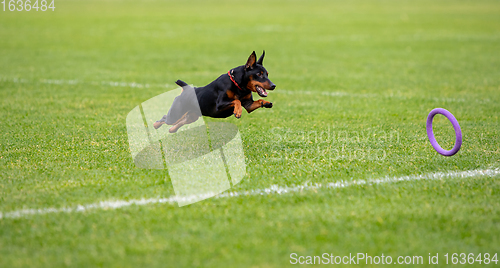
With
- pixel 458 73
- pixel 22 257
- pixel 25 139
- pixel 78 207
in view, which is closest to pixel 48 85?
pixel 25 139

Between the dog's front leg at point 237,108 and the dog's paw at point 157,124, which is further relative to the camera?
the dog's paw at point 157,124

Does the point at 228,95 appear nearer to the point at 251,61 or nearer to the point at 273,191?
the point at 251,61

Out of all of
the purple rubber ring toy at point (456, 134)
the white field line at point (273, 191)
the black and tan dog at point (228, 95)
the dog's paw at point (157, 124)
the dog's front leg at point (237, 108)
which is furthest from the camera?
the dog's paw at point (157, 124)

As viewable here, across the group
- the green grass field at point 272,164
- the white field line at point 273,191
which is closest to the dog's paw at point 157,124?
the green grass field at point 272,164

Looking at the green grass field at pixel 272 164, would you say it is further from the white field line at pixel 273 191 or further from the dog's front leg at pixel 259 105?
the dog's front leg at pixel 259 105

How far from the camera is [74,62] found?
38.5 feet

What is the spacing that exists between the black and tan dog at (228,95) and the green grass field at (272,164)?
60 centimetres

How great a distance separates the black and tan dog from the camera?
16.7 feet

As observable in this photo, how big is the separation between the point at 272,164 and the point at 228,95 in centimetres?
93

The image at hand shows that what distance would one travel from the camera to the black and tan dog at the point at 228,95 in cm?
508

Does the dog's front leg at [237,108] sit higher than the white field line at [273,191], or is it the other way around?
the dog's front leg at [237,108]

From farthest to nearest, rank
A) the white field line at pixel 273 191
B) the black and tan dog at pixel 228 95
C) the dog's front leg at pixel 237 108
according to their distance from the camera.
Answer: the black and tan dog at pixel 228 95 → the dog's front leg at pixel 237 108 → the white field line at pixel 273 191

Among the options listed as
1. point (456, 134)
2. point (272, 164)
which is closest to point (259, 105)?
point (272, 164)

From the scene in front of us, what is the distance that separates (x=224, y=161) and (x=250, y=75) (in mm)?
965
